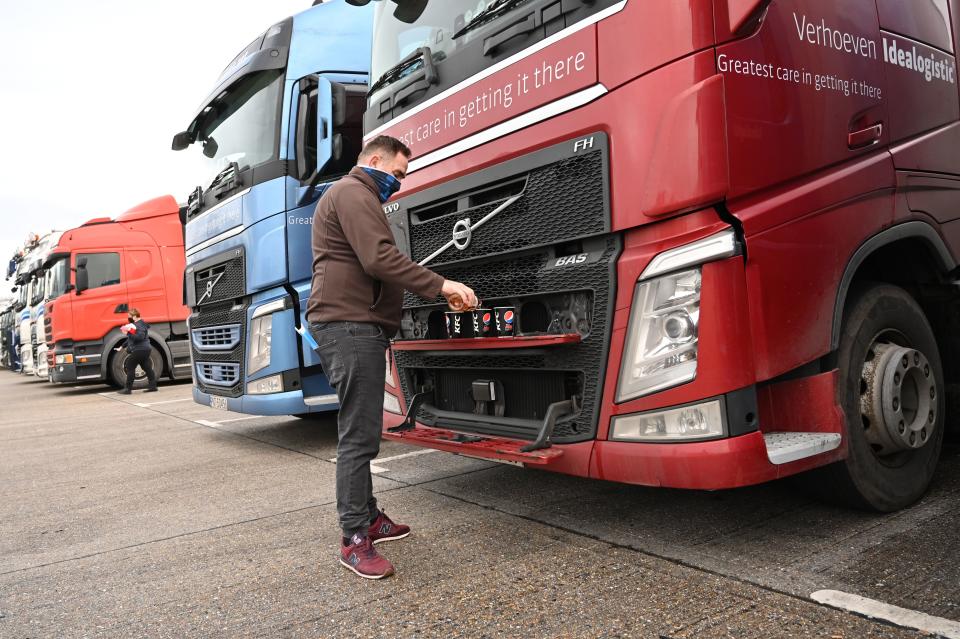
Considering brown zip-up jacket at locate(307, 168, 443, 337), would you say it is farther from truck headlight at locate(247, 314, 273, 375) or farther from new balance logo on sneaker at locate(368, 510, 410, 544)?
truck headlight at locate(247, 314, 273, 375)

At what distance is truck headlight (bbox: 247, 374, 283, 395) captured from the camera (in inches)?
224

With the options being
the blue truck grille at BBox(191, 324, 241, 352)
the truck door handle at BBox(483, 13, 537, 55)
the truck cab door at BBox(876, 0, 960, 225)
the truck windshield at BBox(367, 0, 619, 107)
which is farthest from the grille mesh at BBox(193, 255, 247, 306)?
the truck cab door at BBox(876, 0, 960, 225)

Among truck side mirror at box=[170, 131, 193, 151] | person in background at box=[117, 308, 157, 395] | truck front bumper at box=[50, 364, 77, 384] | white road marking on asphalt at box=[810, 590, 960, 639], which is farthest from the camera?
truck front bumper at box=[50, 364, 77, 384]

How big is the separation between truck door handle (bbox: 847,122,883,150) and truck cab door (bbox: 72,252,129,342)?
13424mm

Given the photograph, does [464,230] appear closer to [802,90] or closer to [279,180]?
[802,90]

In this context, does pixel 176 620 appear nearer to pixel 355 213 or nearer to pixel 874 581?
pixel 355 213

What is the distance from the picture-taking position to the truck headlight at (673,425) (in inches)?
104

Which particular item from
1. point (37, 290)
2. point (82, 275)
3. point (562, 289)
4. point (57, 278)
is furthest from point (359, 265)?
point (37, 290)

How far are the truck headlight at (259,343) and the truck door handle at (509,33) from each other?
3.11 metres

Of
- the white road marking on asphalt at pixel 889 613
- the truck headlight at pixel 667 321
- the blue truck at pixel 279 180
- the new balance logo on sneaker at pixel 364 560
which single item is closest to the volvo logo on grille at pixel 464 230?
the truck headlight at pixel 667 321

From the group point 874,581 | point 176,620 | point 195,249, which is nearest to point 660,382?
point 874,581

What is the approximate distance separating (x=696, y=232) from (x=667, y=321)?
344 millimetres

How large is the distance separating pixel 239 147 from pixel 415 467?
3064 millimetres

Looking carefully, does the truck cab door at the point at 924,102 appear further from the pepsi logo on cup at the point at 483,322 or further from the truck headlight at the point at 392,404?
the truck headlight at the point at 392,404
